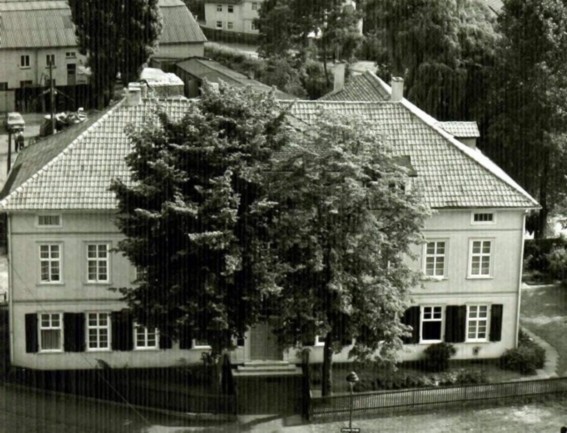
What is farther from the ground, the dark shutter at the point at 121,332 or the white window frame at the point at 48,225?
the white window frame at the point at 48,225

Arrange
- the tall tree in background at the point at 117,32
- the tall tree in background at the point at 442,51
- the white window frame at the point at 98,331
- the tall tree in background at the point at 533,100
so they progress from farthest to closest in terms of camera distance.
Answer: the tall tree in background at the point at 117,32, the tall tree in background at the point at 442,51, the tall tree in background at the point at 533,100, the white window frame at the point at 98,331

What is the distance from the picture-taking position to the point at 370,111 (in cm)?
5516

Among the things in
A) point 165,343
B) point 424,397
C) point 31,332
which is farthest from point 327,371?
point 31,332

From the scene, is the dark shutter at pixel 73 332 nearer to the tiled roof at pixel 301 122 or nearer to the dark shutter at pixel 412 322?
the tiled roof at pixel 301 122

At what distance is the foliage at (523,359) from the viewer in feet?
173

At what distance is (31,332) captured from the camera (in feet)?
166

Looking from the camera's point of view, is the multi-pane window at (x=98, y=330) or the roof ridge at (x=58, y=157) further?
the multi-pane window at (x=98, y=330)

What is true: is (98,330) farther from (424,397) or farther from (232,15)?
(232,15)

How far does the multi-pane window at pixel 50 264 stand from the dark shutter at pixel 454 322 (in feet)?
54.8

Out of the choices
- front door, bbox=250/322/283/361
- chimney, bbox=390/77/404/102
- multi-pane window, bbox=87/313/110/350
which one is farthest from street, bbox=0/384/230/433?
chimney, bbox=390/77/404/102

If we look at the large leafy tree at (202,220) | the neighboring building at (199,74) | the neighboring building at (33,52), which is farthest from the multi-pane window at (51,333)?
the neighboring building at (33,52)

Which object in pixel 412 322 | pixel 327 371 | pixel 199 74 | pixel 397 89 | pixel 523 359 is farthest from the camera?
pixel 199 74

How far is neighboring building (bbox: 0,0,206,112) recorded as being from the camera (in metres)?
88.8

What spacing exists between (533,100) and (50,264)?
97.9 feet
